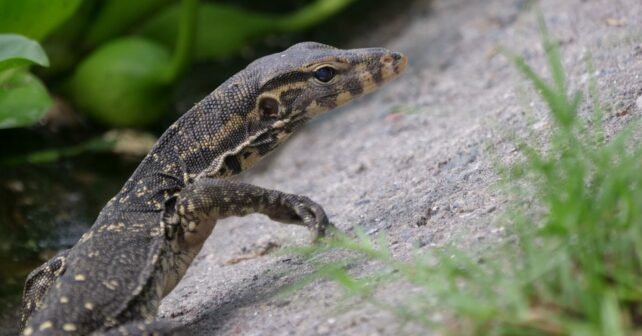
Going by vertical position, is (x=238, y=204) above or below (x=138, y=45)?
below

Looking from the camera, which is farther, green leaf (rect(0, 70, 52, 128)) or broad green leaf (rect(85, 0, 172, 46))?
broad green leaf (rect(85, 0, 172, 46))

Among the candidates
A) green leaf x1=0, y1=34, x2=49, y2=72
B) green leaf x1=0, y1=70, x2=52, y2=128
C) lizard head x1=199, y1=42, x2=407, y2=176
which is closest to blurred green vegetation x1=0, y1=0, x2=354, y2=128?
green leaf x1=0, y1=70, x2=52, y2=128

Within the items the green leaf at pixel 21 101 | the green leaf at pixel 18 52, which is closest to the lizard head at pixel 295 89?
the green leaf at pixel 18 52

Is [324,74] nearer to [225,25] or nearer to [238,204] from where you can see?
[238,204]

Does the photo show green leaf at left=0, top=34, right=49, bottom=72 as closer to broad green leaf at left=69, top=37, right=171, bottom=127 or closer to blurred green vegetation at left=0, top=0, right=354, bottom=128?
blurred green vegetation at left=0, top=0, right=354, bottom=128

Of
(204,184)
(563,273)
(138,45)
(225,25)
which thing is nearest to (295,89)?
(204,184)

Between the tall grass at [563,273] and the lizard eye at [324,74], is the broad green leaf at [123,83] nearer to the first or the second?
the lizard eye at [324,74]

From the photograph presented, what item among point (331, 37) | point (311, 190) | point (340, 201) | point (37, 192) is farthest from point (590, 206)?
point (331, 37)
